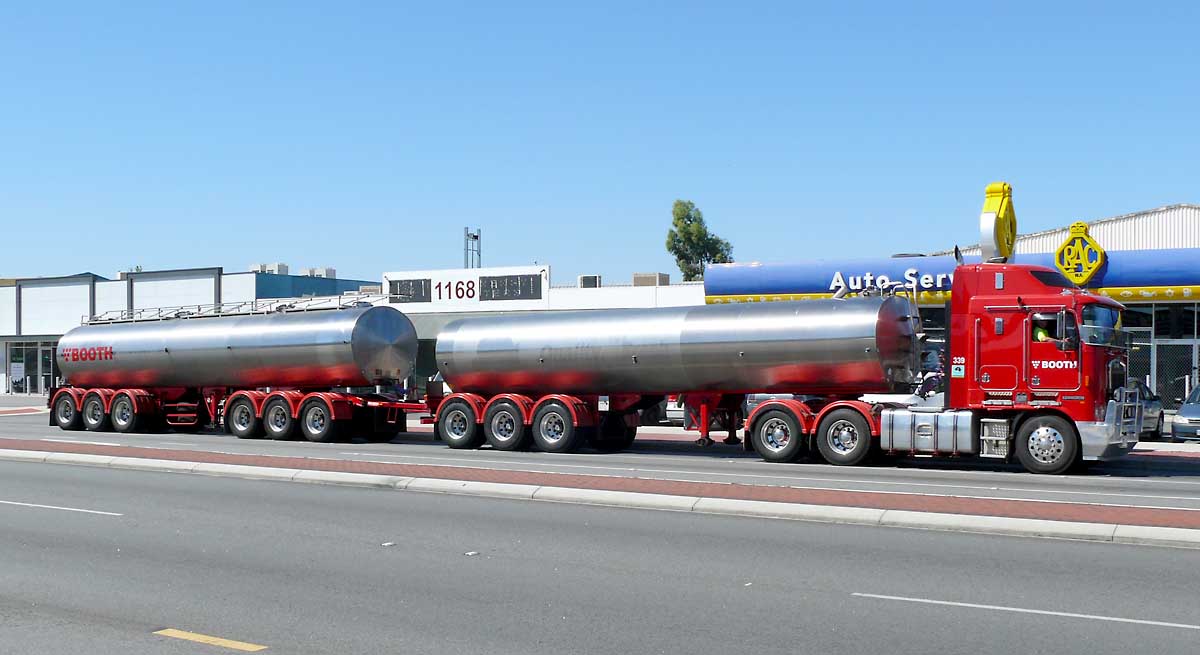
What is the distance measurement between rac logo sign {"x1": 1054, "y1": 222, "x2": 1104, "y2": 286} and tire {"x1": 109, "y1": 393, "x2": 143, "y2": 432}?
78.8ft

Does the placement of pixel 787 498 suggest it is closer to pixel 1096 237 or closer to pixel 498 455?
pixel 498 455

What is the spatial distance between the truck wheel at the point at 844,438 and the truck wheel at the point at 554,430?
529cm

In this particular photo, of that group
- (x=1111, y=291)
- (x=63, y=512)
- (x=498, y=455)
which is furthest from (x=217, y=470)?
(x=1111, y=291)

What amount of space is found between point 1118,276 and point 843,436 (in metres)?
14.5

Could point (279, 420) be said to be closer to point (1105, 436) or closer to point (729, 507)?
point (729, 507)

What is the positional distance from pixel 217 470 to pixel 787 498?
9508mm

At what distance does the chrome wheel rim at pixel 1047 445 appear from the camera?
19.9m

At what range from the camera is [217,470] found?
19562 millimetres

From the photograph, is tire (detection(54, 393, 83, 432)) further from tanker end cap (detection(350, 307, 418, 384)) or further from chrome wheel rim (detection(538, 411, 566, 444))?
chrome wheel rim (detection(538, 411, 566, 444))

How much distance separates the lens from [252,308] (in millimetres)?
33000

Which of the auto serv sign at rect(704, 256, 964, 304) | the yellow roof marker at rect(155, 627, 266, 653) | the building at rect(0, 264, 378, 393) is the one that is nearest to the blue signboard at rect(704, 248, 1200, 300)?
the auto serv sign at rect(704, 256, 964, 304)

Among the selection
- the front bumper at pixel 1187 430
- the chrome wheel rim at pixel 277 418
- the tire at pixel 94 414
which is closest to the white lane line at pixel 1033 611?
the front bumper at pixel 1187 430

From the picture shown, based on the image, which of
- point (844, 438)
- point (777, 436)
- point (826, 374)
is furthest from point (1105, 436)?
point (777, 436)

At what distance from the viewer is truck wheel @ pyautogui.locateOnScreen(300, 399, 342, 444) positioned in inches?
1121
